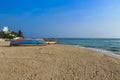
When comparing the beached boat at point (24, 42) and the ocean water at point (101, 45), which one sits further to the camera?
the beached boat at point (24, 42)

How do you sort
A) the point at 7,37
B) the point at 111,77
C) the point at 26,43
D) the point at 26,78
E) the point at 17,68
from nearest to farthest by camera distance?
the point at 26,78
the point at 111,77
the point at 17,68
the point at 26,43
the point at 7,37

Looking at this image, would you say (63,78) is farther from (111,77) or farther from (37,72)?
(111,77)

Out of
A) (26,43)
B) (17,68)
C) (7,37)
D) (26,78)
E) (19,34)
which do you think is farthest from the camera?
(19,34)

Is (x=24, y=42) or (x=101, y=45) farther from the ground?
(x=24, y=42)

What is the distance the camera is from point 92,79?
7.80 metres

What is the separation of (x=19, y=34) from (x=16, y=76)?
98707 millimetres

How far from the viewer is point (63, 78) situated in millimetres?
7871

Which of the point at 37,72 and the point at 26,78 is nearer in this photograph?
the point at 26,78

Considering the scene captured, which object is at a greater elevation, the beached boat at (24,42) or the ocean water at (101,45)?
the beached boat at (24,42)

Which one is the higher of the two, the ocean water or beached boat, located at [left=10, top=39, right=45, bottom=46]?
beached boat, located at [left=10, top=39, right=45, bottom=46]

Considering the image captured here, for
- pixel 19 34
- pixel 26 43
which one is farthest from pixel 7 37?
pixel 26 43

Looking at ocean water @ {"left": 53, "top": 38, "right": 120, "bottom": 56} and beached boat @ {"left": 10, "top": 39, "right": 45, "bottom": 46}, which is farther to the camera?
beached boat @ {"left": 10, "top": 39, "right": 45, "bottom": 46}

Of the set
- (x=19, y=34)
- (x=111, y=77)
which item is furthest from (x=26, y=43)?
(x=19, y=34)

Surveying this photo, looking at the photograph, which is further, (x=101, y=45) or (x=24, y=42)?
(x=101, y=45)
